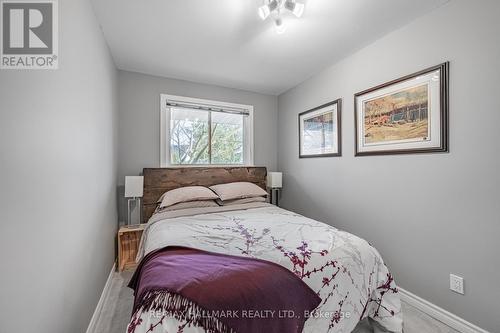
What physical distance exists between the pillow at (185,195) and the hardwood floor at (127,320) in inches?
38.8

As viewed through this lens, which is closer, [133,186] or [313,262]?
[313,262]

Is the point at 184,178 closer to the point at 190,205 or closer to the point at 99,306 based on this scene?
the point at 190,205

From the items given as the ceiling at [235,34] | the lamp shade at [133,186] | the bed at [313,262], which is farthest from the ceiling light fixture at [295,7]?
the lamp shade at [133,186]

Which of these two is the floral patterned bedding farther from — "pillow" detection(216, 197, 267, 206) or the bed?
"pillow" detection(216, 197, 267, 206)

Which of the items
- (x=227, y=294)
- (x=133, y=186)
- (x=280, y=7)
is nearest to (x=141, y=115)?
(x=133, y=186)

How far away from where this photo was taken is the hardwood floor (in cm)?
159

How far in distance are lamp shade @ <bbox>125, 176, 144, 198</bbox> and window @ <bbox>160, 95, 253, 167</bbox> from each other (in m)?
0.52

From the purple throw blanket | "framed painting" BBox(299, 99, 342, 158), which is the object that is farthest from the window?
the purple throw blanket

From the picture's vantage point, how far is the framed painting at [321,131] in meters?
2.66

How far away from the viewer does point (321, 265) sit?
133 centimetres

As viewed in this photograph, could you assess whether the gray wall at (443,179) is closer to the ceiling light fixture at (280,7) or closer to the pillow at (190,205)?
the ceiling light fixture at (280,7)

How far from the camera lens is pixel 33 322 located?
0.84 m

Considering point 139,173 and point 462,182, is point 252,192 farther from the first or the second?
point 462,182

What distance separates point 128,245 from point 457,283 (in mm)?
3165
